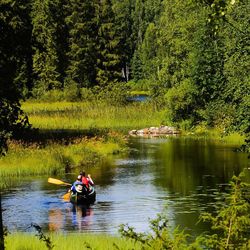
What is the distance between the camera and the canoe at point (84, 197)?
32.2 meters

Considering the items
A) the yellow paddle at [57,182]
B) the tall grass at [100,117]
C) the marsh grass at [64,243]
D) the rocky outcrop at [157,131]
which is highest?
the tall grass at [100,117]

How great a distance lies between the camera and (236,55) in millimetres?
30781

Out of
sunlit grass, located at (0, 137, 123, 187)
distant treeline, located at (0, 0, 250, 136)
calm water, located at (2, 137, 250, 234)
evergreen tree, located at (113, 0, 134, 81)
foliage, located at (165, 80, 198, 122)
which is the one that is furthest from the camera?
evergreen tree, located at (113, 0, 134, 81)

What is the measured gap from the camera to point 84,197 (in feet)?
106

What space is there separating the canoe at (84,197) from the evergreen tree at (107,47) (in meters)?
69.5

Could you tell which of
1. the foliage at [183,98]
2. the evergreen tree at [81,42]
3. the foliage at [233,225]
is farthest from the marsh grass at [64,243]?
the evergreen tree at [81,42]

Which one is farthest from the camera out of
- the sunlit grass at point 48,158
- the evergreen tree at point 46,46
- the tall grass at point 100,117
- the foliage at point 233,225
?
the evergreen tree at point 46,46

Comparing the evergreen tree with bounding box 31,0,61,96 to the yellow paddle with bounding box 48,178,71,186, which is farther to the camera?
the evergreen tree with bounding box 31,0,61,96

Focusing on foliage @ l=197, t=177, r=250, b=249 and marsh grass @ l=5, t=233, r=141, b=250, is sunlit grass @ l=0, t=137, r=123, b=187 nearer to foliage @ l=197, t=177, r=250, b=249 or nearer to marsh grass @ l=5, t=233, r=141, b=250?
marsh grass @ l=5, t=233, r=141, b=250

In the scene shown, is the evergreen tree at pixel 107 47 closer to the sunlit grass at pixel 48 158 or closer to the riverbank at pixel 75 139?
the riverbank at pixel 75 139

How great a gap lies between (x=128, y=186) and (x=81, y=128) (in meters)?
29.7

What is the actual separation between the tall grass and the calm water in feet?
60.0

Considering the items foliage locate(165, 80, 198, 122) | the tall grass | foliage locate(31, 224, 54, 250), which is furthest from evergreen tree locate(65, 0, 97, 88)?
foliage locate(31, 224, 54, 250)

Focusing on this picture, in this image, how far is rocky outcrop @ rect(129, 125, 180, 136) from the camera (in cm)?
6575
